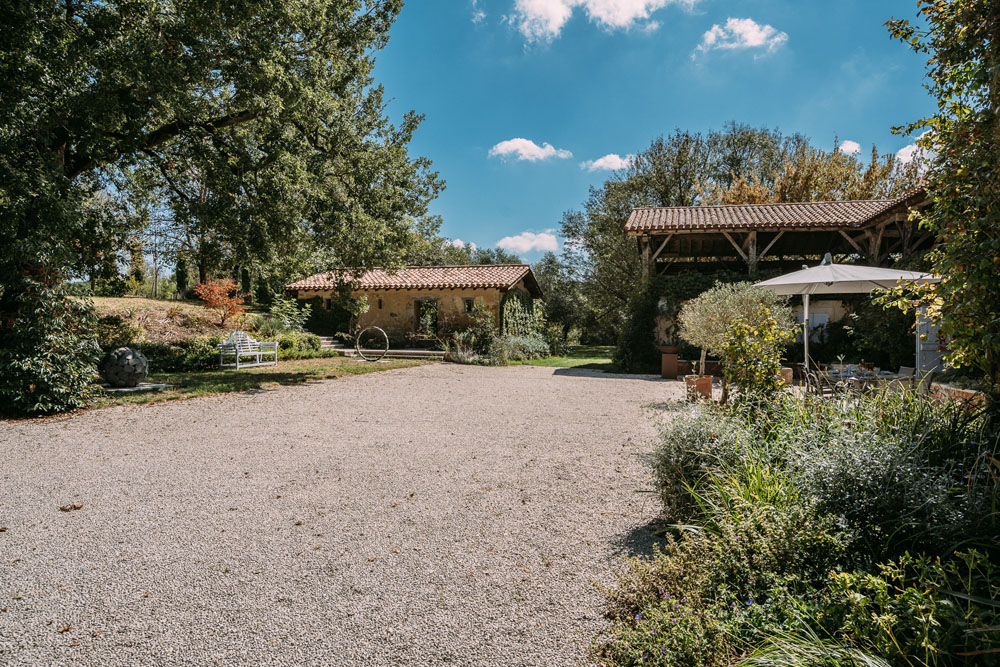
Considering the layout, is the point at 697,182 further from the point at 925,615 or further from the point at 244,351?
the point at 925,615

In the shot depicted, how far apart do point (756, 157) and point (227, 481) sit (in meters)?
32.2

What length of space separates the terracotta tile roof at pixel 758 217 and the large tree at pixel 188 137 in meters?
7.25

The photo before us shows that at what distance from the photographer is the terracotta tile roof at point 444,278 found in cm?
2044

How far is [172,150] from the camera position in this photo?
10.8 metres

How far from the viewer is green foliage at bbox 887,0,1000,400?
7.74 feet

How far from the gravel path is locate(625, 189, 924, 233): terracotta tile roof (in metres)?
9.78

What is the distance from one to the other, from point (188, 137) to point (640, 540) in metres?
11.9

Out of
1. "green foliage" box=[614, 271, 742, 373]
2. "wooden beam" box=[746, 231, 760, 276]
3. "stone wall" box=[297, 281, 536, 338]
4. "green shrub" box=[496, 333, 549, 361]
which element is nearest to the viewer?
"green foliage" box=[614, 271, 742, 373]

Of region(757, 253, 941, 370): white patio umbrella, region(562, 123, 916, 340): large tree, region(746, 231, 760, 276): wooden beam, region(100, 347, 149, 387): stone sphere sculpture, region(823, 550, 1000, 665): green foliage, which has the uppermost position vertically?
region(562, 123, 916, 340): large tree

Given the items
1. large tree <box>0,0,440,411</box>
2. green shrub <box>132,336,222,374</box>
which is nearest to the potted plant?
large tree <box>0,0,440,411</box>

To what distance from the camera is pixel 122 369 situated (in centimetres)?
977

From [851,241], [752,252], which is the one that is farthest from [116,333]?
[851,241]

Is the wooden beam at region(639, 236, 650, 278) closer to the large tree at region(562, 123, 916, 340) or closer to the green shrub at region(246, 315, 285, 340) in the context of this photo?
the large tree at region(562, 123, 916, 340)

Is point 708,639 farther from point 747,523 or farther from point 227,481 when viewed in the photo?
point 227,481
